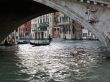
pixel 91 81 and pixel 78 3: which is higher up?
pixel 78 3

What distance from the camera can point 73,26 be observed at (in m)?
100

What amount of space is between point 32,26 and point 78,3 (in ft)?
312

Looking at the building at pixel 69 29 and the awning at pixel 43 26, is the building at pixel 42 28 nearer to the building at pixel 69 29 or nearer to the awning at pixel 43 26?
the awning at pixel 43 26

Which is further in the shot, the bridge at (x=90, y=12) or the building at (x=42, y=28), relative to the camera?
the building at (x=42, y=28)

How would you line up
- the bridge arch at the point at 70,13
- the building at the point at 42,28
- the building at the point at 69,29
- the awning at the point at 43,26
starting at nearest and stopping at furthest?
the bridge arch at the point at 70,13 → the building at the point at 69,29 → the awning at the point at 43,26 → the building at the point at 42,28

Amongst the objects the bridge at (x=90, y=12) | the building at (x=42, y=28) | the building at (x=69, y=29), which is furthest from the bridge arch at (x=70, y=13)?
the building at (x=42, y=28)

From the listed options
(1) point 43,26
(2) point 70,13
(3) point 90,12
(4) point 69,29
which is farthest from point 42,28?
(3) point 90,12

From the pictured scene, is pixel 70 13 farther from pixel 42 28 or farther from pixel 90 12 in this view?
pixel 42 28

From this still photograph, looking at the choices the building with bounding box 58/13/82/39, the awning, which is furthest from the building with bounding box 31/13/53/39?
the building with bounding box 58/13/82/39

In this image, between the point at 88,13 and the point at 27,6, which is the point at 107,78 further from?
the point at 27,6

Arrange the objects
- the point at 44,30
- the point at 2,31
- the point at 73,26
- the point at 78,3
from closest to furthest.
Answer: the point at 78,3 → the point at 2,31 → the point at 73,26 → the point at 44,30

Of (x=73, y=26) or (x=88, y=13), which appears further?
(x=73, y=26)

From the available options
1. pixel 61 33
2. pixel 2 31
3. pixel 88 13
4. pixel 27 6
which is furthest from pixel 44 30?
pixel 88 13

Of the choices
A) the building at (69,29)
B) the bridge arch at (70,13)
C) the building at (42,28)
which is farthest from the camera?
the building at (42,28)
